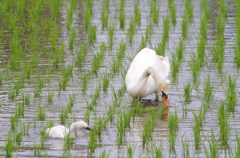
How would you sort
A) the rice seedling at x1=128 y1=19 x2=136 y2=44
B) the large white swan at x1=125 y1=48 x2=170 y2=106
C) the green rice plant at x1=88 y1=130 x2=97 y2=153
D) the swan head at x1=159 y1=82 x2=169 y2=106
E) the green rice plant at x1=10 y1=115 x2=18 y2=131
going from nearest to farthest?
the green rice plant at x1=88 y1=130 x2=97 y2=153
the green rice plant at x1=10 y1=115 x2=18 y2=131
the swan head at x1=159 y1=82 x2=169 y2=106
the large white swan at x1=125 y1=48 x2=170 y2=106
the rice seedling at x1=128 y1=19 x2=136 y2=44

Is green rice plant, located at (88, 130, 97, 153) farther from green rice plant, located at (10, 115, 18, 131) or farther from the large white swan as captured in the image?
the large white swan

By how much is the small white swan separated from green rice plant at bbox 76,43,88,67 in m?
3.52

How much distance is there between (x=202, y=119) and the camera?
709 cm

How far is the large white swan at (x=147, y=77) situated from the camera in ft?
26.1

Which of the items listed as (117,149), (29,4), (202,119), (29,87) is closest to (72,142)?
(117,149)

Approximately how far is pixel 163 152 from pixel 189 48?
17.1 feet

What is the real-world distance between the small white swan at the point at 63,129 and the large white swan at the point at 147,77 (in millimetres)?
1595

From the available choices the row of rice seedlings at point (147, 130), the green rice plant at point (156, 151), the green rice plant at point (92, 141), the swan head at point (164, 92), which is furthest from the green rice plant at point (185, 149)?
the swan head at point (164, 92)

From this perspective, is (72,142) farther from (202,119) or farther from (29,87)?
(29,87)

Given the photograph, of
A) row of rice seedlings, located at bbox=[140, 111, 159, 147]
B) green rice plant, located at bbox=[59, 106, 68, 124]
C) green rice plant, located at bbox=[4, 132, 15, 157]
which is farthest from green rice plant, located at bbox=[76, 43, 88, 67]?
green rice plant, located at bbox=[4, 132, 15, 157]

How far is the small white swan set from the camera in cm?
646

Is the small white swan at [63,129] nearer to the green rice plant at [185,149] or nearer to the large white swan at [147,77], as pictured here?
the green rice plant at [185,149]

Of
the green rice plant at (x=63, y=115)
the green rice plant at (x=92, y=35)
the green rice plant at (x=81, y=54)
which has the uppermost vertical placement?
the green rice plant at (x=92, y=35)

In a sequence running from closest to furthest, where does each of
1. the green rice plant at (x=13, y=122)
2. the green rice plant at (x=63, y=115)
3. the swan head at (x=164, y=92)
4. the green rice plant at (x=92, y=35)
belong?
the green rice plant at (x=13, y=122)
the green rice plant at (x=63, y=115)
the swan head at (x=164, y=92)
the green rice plant at (x=92, y=35)
